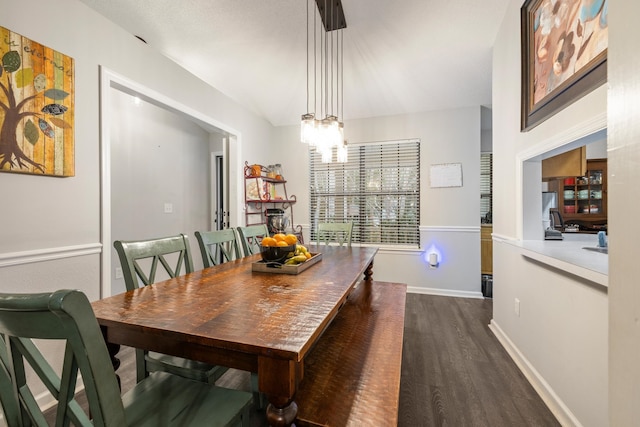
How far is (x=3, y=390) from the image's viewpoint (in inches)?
24.1

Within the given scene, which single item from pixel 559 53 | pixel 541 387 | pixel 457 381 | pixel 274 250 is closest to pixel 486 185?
pixel 559 53

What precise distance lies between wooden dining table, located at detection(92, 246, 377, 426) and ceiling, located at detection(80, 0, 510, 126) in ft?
6.84

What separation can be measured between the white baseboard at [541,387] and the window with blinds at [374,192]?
1837 mm

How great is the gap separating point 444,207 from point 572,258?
7.66 ft

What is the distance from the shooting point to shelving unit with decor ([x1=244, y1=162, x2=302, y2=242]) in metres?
3.66

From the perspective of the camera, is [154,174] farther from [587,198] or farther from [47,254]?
[587,198]

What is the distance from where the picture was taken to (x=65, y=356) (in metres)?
0.55

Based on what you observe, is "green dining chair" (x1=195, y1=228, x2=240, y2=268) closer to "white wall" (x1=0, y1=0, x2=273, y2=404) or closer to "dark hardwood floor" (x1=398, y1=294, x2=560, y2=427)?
"white wall" (x1=0, y1=0, x2=273, y2=404)

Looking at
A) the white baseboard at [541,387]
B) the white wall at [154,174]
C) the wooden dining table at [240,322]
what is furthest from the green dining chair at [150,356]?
the white wall at [154,174]

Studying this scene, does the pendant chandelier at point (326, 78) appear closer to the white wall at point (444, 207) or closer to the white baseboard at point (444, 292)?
A: the white wall at point (444, 207)

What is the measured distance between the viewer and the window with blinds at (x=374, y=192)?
3.90m

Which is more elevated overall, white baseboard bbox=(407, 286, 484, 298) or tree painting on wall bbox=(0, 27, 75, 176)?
tree painting on wall bbox=(0, 27, 75, 176)

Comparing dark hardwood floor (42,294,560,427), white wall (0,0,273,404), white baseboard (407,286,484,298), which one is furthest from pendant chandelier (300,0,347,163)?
white baseboard (407,286,484,298)

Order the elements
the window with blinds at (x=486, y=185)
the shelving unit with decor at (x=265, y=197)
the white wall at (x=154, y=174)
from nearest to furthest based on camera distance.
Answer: the white wall at (x=154, y=174)
the shelving unit with decor at (x=265, y=197)
the window with blinds at (x=486, y=185)
